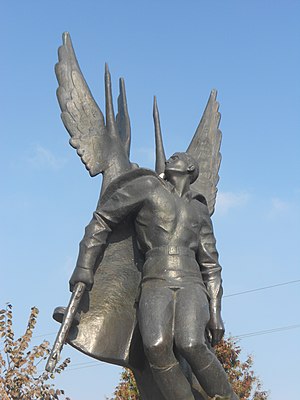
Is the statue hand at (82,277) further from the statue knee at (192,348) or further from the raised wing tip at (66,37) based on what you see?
the raised wing tip at (66,37)

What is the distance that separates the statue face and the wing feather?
78cm

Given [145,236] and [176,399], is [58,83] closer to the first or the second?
[145,236]

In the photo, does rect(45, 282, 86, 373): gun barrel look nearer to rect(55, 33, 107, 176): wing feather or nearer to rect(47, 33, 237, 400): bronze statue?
rect(47, 33, 237, 400): bronze statue

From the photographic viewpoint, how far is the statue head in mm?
6441

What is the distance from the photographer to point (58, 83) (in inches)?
284

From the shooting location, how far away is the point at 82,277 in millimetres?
6066

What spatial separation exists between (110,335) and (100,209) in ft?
3.34

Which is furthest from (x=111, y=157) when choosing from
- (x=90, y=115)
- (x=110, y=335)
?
(x=110, y=335)

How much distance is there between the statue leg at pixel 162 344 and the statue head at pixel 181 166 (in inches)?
42.5

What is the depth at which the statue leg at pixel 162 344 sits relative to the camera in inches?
224

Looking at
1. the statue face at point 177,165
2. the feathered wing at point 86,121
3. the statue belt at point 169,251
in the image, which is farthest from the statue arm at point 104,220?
the feathered wing at point 86,121

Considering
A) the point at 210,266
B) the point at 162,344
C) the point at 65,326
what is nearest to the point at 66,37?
the point at 210,266

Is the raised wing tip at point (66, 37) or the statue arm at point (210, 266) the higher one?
the raised wing tip at point (66, 37)

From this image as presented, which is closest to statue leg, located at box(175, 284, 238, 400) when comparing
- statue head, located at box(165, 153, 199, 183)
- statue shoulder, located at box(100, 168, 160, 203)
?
statue shoulder, located at box(100, 168, 160, 203)
